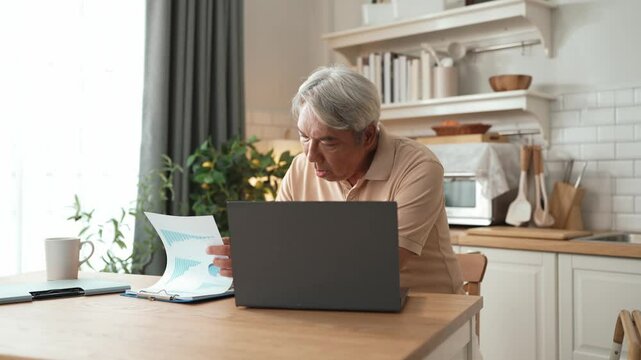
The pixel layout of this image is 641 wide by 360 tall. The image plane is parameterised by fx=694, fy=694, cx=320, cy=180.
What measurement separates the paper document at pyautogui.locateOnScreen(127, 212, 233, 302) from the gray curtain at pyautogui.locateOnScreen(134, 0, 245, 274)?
1.98m

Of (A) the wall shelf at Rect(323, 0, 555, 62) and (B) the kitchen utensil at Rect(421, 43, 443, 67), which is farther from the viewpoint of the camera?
(B) the kitchen utensil at Rect(421, 43, 443, 67)

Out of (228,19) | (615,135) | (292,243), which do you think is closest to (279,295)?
(292,243)

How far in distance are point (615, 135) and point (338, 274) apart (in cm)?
261

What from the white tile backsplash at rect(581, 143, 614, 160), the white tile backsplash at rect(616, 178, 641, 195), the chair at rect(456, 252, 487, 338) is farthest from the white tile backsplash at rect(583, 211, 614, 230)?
the chair at rect(456, 252, 487, 338)

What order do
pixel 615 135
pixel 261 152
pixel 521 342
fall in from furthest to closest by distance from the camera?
1. pixel 261 152
2. pixel 615 135
3. pixel 521 342

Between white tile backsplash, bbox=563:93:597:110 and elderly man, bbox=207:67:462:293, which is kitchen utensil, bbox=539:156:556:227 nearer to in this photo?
white tile backsplash, bbox=563:93:597:110

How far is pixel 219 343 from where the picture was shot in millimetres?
1137

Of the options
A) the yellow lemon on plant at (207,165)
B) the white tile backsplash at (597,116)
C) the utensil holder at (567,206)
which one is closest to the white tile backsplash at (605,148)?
the white tile backsplash at (597,116)

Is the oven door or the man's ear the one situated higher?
the man's ear

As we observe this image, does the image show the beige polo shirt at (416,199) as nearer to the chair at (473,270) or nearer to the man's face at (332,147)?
the man's face at (332,147)

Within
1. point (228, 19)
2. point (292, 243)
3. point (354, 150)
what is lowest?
point (292, 243)

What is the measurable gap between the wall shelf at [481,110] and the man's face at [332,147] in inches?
68.9

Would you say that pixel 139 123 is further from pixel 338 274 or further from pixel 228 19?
pixel 338 274

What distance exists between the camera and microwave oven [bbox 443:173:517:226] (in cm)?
352
